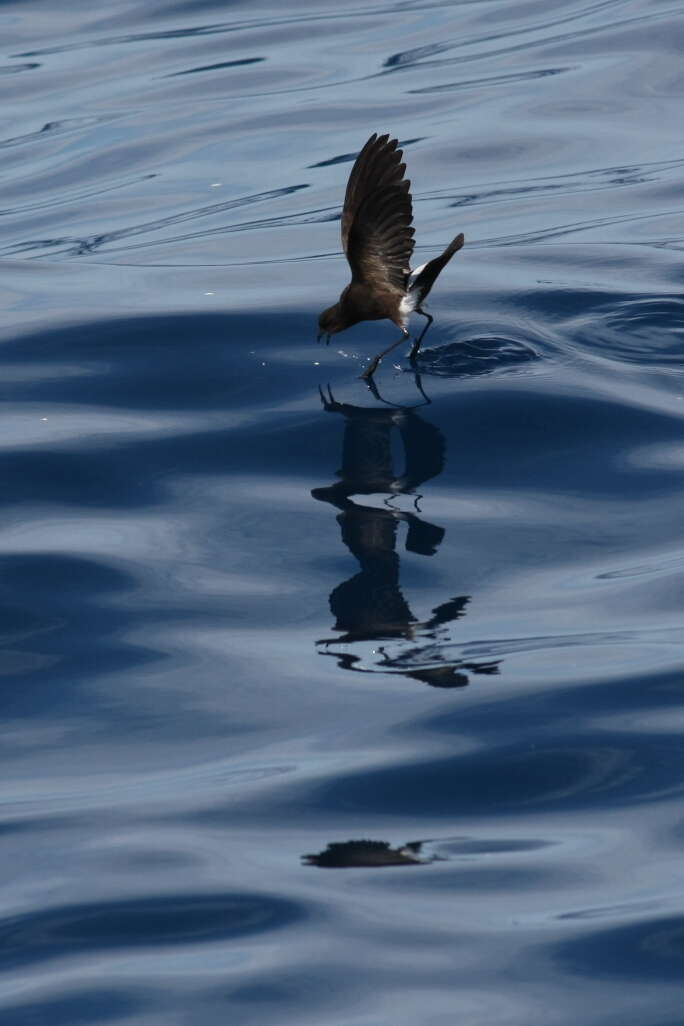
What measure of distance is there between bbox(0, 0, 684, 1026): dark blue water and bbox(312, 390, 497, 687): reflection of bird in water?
0.05 ft

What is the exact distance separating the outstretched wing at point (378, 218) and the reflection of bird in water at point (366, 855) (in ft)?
9.67

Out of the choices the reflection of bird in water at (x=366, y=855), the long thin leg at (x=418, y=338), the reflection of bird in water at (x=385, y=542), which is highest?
the long thin leg at (x=418, y=338)

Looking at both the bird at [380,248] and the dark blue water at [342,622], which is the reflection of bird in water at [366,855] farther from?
the bird at [380,248]

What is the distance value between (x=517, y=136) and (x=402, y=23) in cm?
406

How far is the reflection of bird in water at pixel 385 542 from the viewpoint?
4.33 m

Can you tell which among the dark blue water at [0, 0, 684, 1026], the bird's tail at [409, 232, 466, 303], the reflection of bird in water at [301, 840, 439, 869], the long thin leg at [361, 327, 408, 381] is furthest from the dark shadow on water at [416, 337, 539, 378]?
the reflection of bird in water at [301, 840, 439, 869]

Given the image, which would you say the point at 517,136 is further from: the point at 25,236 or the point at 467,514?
the point at 467,514

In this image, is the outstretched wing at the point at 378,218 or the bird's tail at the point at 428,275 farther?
the bird's tail at the point at 428,275

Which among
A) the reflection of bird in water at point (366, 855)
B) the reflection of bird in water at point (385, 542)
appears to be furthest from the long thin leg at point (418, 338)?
the reflection of bird in water at point (366, 855)

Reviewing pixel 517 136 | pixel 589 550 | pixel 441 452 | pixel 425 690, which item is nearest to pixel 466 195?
pixel 517 136

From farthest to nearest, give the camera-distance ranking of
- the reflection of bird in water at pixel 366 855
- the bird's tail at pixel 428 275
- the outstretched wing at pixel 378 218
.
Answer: the bird's tail at pixel 428 275, the outstretched wing at pixel 378 218, the reflection of bird in water at pixel 366 855

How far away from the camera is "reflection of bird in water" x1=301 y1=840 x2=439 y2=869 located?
3.50 meters

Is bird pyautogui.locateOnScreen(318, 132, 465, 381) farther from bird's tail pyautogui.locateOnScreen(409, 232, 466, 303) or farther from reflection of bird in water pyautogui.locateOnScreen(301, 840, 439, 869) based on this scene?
reflection of bird in water pyautogui.locateOnScreen(301, 840, 439, 869)

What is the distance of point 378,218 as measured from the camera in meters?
6.12
